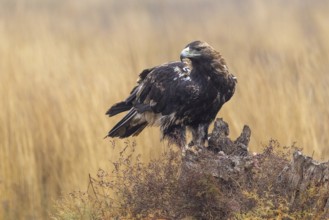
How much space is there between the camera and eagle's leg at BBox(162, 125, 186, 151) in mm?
4562

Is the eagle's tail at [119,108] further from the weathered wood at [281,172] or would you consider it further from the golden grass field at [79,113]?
the weathered wood at [281,172]

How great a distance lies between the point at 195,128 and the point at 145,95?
1.09 feet

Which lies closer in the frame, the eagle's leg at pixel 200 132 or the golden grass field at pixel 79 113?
the eagle's leg at pixel 200 132

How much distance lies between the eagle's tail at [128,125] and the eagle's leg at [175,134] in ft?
0.67

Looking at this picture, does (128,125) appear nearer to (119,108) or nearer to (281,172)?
(119,108)

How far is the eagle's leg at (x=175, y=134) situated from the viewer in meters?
4.56

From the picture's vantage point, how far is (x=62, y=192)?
5.65 m

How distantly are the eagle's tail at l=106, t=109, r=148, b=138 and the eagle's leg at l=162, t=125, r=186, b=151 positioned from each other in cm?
20

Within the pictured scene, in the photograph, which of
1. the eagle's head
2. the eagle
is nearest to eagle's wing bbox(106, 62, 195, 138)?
the eagle

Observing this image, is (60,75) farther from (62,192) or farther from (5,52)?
(62,192)

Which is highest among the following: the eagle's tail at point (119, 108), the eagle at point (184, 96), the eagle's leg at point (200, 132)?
the eagle's tail at point (119, 108)

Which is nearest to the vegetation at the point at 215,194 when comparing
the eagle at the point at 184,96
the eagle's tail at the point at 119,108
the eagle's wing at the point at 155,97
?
the eagle at the point at 184,96

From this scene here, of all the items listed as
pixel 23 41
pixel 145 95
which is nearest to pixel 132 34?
pixel 23 41

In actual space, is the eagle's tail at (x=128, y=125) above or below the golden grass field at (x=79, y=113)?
below
